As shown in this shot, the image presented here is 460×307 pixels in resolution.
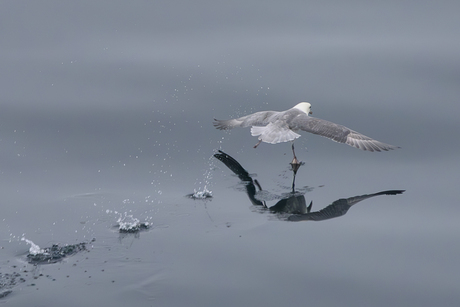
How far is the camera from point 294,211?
6.60 m

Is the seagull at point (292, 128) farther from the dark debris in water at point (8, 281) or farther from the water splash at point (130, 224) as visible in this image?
the dark debris in water at point (8, 281)

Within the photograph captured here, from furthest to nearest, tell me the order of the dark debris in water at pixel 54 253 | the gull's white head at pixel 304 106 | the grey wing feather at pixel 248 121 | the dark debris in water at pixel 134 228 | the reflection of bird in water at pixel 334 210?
the gull's white head at pixel 304 106, the grey wing feather at pixel 248 121, the reflection of bird in water at pixel 334 210, the dark debris in water at pixel 134 228, the dark debris in water at pixel 54 253

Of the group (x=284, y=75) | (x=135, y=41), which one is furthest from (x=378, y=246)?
(x=135, y=41)

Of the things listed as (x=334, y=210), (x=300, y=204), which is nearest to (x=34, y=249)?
(x=300, y=204)

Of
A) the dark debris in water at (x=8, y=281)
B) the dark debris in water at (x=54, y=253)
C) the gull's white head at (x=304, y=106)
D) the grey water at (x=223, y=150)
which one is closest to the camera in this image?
the dark debris in water at (x=8, y=281)

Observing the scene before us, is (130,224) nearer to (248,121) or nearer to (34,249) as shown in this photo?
(34,249)

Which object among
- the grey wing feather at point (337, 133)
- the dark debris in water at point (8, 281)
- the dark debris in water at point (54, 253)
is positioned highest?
the grey wing feather at point (337, 133)

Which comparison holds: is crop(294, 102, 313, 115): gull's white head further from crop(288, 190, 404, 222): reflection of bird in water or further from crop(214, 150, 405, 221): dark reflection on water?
crop(288, 190, 404, 222): reflection of bird in water

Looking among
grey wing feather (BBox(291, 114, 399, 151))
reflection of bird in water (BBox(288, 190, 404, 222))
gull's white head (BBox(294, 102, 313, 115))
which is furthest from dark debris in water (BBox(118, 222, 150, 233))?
gull's white head (BBox(294, 102, 313, 115))

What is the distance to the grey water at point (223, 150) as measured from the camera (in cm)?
533

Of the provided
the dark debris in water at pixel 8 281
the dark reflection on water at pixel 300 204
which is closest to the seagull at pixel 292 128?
the dark reflection on water at pixel 300 204

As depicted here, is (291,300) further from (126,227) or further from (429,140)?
(429,140)

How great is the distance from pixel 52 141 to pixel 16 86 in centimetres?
149

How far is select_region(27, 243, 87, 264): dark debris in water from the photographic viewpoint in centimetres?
549
